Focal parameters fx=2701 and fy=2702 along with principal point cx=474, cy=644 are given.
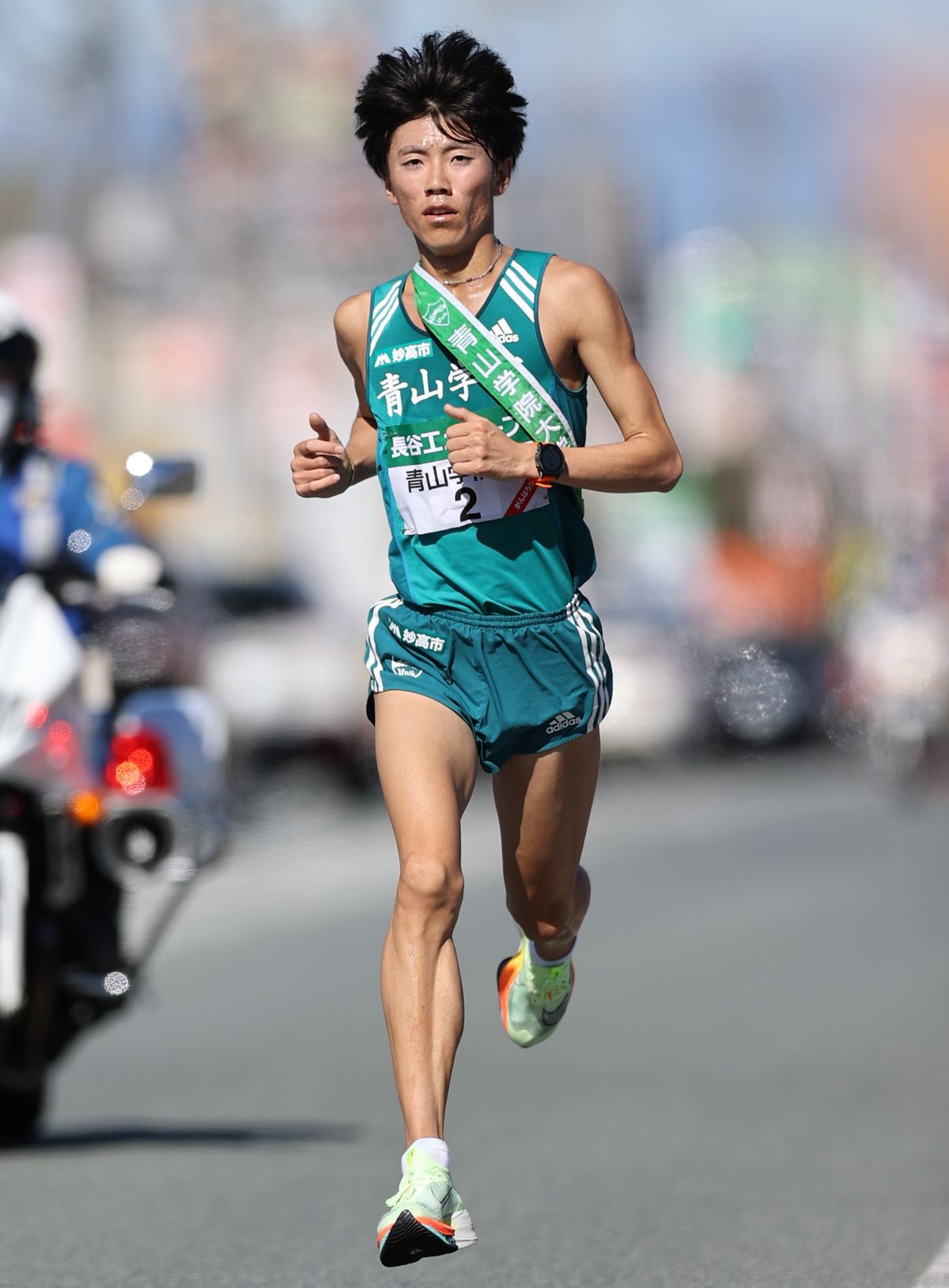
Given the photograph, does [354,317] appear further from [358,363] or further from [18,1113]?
[18,1113]

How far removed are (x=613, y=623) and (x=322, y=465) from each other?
80.8ft

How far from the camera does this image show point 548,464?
4836 millimetres

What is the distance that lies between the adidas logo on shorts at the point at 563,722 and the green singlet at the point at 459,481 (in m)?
0.21

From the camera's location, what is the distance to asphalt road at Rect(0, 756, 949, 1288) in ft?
19.5

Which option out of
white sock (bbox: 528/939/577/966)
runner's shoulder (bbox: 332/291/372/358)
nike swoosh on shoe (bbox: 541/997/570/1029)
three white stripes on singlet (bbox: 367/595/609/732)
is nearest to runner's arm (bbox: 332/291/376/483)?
runner's shoulder (bbox: 332/291/372/358)

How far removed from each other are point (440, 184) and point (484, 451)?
0.57m

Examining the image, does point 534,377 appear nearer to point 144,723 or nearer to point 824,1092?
point 144,723

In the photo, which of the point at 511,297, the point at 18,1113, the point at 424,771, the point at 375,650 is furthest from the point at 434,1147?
the point at 18,1113

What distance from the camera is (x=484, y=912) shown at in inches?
594

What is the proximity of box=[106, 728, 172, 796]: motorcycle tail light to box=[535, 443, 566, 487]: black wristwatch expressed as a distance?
8.27ft

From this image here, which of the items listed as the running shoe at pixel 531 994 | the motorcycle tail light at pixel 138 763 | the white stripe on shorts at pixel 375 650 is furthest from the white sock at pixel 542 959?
the motorcycle tail light at pixel 138 763

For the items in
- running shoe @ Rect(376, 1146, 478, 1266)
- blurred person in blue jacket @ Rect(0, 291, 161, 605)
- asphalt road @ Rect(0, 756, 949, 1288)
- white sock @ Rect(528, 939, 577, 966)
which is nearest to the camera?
running shoe @ Rect(376, 1146, 478, 1266)

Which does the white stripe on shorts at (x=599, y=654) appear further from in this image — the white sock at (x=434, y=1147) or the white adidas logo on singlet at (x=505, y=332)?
the white sock at (x=434, y=1147)

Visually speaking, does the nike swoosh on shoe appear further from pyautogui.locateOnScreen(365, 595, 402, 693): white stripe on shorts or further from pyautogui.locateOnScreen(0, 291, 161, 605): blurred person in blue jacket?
pyautogui.locateOnScreen(0, 291, 161, 605): blurred person in blue jacket
